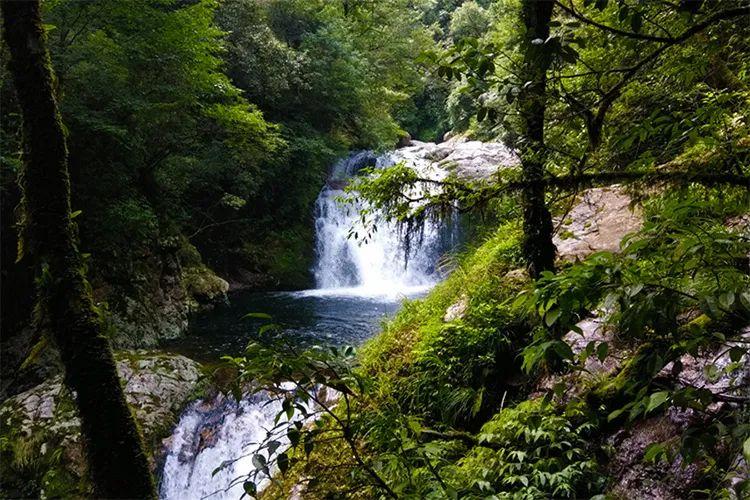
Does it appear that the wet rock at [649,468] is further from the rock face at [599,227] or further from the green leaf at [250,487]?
the rock face at [599,227]

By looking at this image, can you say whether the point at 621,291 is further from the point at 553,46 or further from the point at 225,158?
the point at 225,158

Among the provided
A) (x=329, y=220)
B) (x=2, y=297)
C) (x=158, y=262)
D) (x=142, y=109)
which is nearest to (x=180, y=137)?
Answer: (x=142, y=109)

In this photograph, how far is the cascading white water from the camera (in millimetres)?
5141

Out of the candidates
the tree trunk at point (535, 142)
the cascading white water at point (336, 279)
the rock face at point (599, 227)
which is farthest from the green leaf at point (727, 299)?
the cascading white water at point (336, 279)

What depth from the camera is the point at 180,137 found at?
31.5 ft

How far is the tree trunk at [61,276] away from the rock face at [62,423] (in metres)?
2.63

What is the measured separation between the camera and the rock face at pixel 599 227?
430cm

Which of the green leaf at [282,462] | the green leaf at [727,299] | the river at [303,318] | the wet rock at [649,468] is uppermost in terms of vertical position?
the green leaf at [727,299]

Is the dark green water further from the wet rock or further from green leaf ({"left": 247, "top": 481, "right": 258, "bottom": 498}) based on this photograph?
green leaf ({"left": 247, "top": 481, "right": 258, "bottom": 498})

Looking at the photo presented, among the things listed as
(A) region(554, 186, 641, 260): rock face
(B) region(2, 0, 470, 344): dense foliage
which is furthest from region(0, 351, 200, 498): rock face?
(A) region(554, 186, 641, 260): rock face

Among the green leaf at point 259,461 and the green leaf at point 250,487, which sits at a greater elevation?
the green leaf at point 259,461

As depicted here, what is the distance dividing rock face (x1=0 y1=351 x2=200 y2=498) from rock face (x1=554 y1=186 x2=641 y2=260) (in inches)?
178

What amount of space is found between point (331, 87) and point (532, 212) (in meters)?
12.9

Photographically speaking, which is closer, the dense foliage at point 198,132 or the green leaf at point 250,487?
the green leaf at point 250,487
